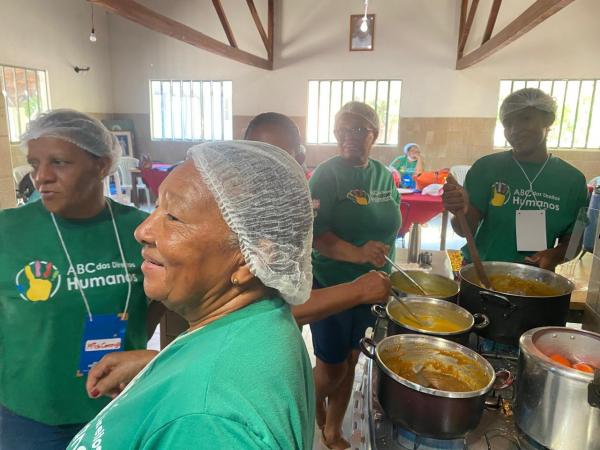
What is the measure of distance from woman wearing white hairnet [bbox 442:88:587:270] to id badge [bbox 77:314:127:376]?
1.40 metres

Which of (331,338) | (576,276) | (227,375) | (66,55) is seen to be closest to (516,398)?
(227,375)

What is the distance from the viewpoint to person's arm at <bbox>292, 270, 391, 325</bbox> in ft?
4.21

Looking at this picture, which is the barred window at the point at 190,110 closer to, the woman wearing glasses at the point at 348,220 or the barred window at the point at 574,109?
the barred window at the point at 574,109

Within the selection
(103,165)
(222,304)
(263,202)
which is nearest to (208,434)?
(222,304)

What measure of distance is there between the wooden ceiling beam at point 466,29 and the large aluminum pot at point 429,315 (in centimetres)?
647

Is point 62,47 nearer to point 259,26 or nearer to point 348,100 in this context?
point 259,26

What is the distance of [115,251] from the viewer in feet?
3.95

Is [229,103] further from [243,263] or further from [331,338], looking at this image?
[243,263]

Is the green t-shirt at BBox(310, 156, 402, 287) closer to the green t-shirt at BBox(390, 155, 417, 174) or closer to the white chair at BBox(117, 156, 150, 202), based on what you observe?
the green t-shirt at BBox(390, 155, 417, 174)

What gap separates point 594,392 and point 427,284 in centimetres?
81

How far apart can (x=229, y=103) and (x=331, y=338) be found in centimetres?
722

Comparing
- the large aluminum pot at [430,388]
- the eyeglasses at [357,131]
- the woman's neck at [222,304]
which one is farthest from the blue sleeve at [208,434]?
the eyeglasses at [357,131]

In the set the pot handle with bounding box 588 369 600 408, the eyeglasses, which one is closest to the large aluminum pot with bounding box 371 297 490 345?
the pot handle with bounding box 588 369 600 408

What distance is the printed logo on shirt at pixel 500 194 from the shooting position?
5.93 feet
